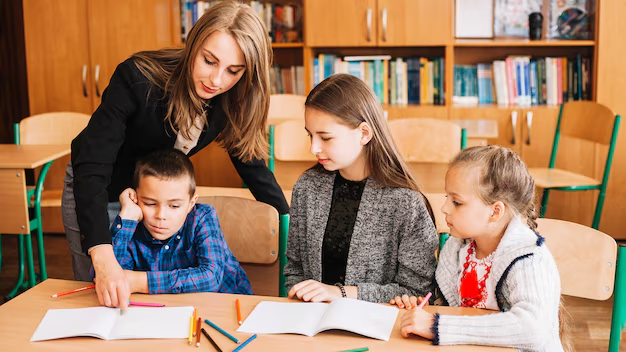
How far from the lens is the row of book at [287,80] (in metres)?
4.55

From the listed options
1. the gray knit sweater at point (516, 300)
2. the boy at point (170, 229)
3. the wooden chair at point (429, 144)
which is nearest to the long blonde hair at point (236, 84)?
the boy at point (170, 229)

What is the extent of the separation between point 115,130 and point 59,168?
2.97 meters

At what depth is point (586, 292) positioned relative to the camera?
1.76 meters

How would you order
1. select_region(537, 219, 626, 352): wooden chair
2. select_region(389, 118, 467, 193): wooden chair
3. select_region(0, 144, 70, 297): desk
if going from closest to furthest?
1. select_region(537, 219, 626, 352): wooden chair
2. select_region(0, 144, 70, 297): desk
3. select_region(389, 118, 467, 193): wooden chair

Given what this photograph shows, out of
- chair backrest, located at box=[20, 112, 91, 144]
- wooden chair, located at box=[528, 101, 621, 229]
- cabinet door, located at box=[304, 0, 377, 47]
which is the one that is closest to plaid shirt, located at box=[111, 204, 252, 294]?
chair backrest, located at box=[20, 112, 91, 144]

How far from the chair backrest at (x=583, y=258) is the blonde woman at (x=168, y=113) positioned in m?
0.82

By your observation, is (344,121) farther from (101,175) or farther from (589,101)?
(589,101)

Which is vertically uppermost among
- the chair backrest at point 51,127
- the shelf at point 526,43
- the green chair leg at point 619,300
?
the shelf at point 526,43

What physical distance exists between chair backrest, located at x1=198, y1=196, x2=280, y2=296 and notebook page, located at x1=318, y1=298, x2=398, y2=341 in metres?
0.58

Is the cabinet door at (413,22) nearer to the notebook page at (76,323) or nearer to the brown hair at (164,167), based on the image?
the brown hair at (164,167)

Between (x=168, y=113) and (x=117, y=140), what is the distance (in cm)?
14

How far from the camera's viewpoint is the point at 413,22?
4.21 m

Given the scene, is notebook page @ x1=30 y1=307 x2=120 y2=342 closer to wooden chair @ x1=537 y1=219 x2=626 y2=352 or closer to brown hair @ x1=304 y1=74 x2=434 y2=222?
brown hair @ x1=304 y1=74 x2=434 y2=222

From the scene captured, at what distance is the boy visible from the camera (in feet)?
5.90
